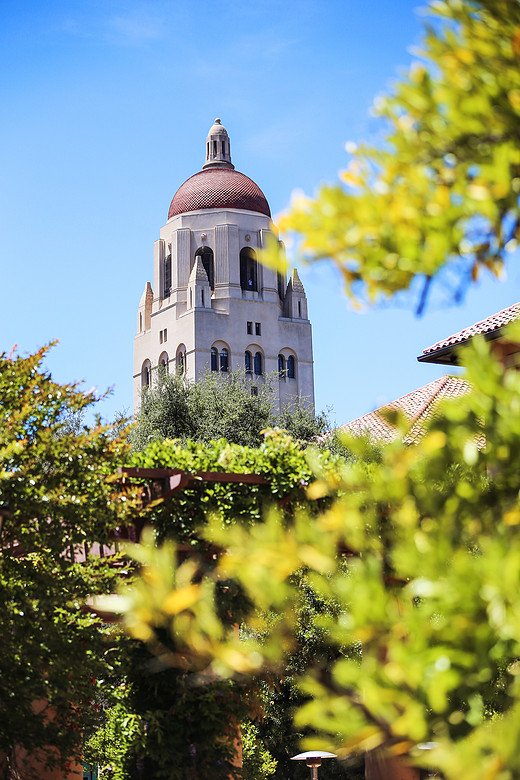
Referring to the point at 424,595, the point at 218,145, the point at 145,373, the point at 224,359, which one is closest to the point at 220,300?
the point at 224,359

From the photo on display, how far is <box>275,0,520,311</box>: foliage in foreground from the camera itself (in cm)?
266

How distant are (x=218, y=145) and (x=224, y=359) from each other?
69.0 ft

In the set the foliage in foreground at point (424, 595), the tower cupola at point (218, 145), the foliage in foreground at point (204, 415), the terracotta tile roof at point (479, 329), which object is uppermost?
the tower cupola at point (218, 145)

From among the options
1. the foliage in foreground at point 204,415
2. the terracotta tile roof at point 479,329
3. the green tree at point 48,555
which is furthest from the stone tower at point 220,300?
the green tree at point 48,555

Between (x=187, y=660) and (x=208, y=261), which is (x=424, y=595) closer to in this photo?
(x=187, y=660)

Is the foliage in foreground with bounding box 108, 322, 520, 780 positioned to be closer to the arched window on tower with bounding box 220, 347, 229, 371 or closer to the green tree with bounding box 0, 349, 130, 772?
the green tree with bounding box 0, 349, 130, 772

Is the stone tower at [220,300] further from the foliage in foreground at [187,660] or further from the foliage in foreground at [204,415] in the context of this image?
the foliage in foreground at [187,660]

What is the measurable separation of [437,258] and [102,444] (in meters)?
6.07

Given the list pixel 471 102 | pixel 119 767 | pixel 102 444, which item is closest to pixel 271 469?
pixel 102 444

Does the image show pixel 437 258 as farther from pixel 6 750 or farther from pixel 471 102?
pixel 6 750

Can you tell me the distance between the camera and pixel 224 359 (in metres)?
71.4

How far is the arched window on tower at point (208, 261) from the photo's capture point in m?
73.1

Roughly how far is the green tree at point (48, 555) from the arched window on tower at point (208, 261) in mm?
65160

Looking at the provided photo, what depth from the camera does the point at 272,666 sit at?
3.03m
